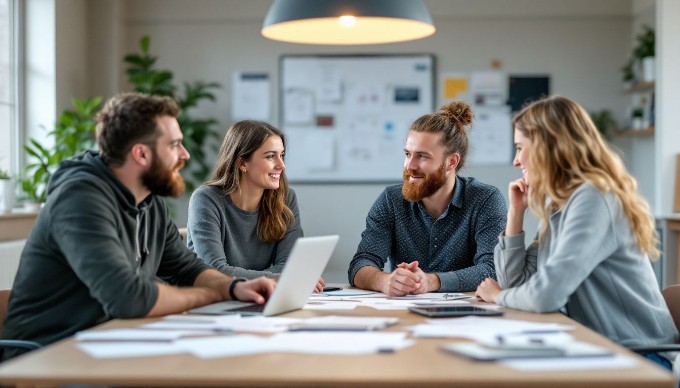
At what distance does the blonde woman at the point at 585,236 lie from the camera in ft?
7.18

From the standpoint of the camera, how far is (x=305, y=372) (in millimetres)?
1480

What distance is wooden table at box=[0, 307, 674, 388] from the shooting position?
1.42 meters

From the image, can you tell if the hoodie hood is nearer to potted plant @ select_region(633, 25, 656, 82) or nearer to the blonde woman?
the blonde woman

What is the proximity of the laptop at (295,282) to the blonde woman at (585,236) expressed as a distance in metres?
0.50

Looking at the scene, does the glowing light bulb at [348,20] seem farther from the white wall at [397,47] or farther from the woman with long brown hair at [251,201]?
the white wall at [397,47]

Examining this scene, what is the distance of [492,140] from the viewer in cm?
666

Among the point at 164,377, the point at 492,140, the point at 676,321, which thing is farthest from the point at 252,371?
the point at 492,140

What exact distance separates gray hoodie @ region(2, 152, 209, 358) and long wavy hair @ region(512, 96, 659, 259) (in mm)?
1044

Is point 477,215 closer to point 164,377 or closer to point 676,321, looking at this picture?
point 676,321

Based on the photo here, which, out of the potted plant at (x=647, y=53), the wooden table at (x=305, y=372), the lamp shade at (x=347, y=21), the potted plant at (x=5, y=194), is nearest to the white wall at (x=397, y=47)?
the potted plant at (x=647, y=53)

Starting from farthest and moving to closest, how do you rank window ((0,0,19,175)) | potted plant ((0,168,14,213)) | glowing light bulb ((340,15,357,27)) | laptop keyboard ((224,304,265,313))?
1. window ((0,0,19,175))
2. potted plant ((0,168,14,213))
3. glowing light bulb ((340,15,357,27))
4. laptop keyboard ((224,304,265,313))

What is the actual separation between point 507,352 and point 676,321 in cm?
108

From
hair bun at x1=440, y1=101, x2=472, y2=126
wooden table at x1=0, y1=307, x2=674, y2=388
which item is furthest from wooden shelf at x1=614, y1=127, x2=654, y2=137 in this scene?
wooden table at x1=0, y1=307, x2=674, y2=388

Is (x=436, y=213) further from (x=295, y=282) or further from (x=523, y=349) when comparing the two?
A: (x=523, y=349)
